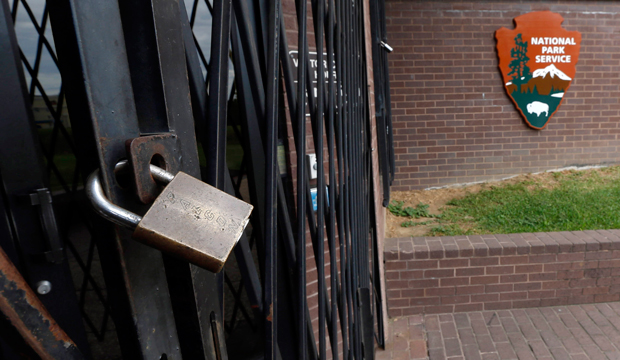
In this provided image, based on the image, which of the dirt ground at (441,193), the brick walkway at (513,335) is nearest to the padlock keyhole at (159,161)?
the brick walkway at (513,335)

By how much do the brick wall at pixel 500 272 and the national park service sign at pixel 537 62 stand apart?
295 cm

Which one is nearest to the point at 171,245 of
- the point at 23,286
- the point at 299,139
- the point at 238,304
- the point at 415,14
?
the point at 23,286

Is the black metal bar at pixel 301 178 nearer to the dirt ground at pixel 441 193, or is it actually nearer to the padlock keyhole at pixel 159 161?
the padlock keyhole at pixel 159 161

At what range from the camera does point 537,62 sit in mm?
5930

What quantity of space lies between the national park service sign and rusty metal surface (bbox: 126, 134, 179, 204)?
6.29m

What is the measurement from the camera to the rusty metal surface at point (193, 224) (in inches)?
18.1

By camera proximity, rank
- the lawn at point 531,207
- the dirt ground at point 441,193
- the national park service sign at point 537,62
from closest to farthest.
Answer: the lawn at point 531,207 → the dirt ground at point 441,193 → the national park service sign at point 537,62

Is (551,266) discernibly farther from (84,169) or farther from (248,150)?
(84,169)

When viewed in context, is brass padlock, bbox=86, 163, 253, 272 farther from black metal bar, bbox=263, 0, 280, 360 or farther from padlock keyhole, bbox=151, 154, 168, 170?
black metal bar, bbox=263, 0, 280, 360

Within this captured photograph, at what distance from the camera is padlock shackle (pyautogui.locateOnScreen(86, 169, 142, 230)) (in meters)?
0.46

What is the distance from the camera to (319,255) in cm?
127

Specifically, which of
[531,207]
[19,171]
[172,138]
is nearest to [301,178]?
[172,138]

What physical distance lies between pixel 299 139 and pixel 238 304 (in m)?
1.58

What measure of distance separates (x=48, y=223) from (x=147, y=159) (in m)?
0.88
